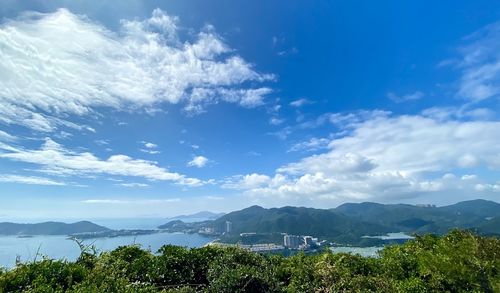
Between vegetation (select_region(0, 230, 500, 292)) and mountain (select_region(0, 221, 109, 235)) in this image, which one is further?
mountain (select_region(0, 221, 109, 235))

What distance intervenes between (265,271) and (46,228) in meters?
186

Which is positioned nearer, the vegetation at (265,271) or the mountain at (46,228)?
the vegetation at (265,271)

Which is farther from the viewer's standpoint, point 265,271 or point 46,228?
point 46,228

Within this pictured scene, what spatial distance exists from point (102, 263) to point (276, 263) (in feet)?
16.1

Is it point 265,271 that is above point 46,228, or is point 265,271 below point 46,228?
below

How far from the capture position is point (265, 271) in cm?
740

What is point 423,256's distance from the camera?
830 centimetres

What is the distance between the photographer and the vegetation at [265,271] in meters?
5.88

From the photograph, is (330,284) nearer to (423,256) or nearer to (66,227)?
(423,256)

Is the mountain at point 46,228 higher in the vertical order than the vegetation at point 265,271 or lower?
higher

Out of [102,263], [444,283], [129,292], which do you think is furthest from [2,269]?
[444,283]

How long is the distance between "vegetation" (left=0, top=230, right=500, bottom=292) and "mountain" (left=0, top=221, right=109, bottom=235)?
156 metres

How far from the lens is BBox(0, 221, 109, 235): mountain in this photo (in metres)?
146

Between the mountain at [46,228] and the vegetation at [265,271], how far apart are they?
6155 inches
